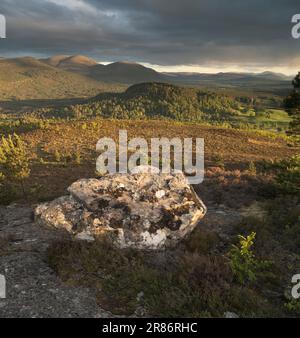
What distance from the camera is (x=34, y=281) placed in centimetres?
1028

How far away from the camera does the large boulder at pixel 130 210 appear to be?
1266 cm

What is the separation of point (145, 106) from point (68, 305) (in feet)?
500

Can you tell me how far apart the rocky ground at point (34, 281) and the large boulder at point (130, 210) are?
930mm

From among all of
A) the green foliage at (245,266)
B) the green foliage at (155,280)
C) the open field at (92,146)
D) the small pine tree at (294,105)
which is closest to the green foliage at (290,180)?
the small pine tree at (294,105)

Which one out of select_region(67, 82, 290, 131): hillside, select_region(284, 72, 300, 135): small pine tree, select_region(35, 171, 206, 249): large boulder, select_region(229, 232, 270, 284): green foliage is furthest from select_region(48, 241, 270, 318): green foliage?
select_region(67, 82, 290, 131): hillside

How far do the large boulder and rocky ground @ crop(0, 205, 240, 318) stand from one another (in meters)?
0.93

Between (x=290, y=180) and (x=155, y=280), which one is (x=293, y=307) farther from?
A: (x=290, y=180)

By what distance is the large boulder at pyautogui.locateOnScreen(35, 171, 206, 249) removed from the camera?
499 inches

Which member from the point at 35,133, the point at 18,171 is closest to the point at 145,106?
the point at 35,133

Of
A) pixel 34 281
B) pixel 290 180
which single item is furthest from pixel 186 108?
pixel 34 281

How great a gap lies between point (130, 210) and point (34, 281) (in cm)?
427

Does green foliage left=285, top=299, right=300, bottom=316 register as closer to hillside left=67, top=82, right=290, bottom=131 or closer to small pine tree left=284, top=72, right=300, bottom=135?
small pine tree left=284, top=72, right=300, bottom=135

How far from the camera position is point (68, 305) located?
9195 mm
